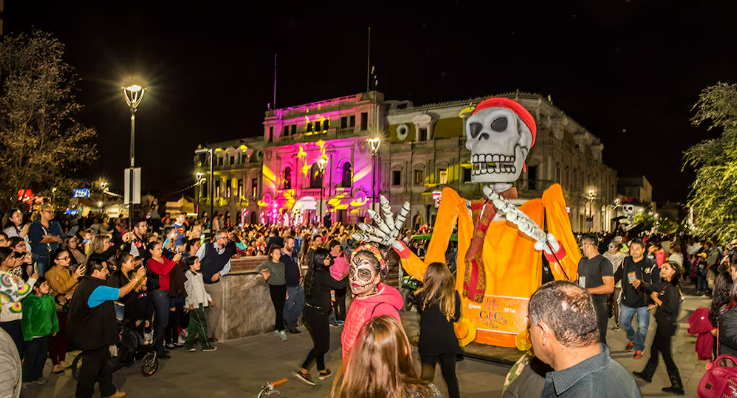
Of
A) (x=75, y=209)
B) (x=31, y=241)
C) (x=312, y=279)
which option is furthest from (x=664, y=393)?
(x=75, y=209)

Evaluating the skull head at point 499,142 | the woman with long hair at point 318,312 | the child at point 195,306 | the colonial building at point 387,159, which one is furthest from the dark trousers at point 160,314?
the colonial building at point 387,159

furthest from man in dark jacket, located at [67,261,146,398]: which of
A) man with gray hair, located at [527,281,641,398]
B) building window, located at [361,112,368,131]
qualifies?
building window, located at [361,112,368,131]

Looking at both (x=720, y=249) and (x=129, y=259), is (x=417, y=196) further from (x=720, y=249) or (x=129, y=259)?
(x=129, y=259)

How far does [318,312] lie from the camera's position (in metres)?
6.59

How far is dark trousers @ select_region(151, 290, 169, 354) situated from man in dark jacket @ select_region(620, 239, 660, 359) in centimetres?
685

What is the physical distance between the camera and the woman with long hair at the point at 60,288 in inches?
259

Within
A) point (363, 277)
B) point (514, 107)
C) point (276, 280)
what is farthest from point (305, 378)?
point (514, 107)

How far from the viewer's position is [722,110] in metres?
13.9

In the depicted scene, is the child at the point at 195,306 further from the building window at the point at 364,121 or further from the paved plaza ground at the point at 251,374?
the building window at the point at 364,121

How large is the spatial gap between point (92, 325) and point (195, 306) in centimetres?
256

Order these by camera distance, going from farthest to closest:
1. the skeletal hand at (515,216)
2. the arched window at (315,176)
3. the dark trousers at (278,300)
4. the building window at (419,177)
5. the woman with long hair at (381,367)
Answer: the arched window at (315,176)
the building window at (419,177)
the dark trousers at (278,300)
the skeletal hand at (515,216)
the woman with long hair at (381,367)

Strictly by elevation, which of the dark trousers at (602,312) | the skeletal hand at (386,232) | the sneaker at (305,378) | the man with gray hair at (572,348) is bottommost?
the sneaker at (305,378)

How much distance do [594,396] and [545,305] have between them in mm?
374

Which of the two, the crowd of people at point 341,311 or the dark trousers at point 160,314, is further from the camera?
the dark trousers at point 160,314
